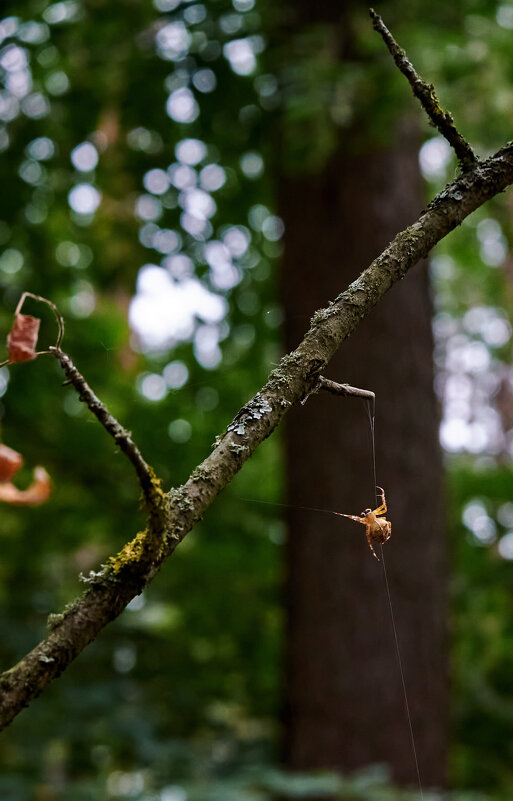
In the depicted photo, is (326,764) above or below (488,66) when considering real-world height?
below

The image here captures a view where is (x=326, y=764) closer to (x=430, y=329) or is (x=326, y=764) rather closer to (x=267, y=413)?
(x=430, y=329)

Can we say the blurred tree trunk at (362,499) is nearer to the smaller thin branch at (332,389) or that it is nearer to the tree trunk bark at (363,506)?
the tree trunk bark at (363,506)

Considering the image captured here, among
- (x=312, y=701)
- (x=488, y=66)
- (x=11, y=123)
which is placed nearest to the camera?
(x=488, y=66)

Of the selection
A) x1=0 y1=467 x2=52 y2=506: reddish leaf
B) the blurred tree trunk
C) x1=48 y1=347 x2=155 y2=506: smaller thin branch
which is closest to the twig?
x1=48 y1=347 x2=155 y2=506: smaller thin branch

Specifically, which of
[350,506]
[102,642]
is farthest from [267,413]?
[102,642]

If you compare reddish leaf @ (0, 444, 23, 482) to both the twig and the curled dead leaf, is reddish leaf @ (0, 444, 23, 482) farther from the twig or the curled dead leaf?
the twig

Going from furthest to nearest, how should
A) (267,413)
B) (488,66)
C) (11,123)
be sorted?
1. (11,123)
2. (488,66)
3. (267,413)

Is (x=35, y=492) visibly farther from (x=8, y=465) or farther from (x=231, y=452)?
(x=231, y=452)
